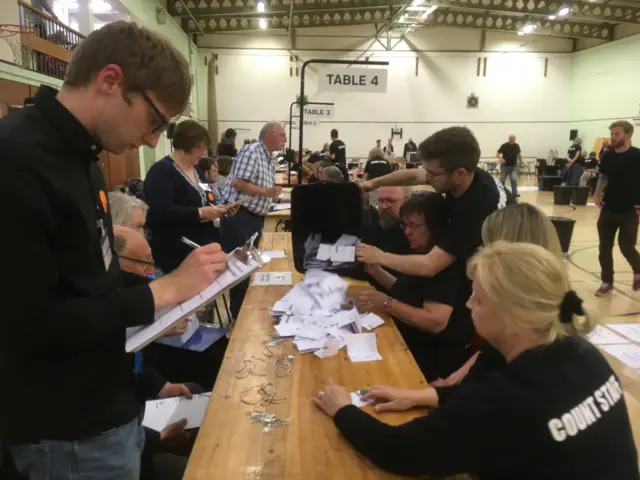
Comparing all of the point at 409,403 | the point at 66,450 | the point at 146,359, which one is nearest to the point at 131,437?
the point at 66,450

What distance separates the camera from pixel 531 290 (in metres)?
1.09

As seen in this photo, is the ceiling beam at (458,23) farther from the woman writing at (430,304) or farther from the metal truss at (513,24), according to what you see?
the woman writing at (430,304)

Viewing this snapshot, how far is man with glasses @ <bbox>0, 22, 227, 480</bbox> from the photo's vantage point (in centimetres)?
80

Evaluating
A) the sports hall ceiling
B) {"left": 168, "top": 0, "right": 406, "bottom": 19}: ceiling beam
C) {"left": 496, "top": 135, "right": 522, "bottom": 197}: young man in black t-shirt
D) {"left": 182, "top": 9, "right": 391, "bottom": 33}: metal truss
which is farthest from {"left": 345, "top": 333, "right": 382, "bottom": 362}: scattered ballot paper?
{"left": 182, "top": 9, "right": 391, "bottom": 33}: metal truss

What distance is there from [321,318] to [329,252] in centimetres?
35

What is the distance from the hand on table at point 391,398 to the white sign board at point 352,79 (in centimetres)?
264

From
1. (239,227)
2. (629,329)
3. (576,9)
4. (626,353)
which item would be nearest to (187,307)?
(239,227)

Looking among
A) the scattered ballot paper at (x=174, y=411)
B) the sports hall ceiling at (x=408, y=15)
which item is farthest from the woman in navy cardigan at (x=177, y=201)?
the sports hall ceiling at (x=408, y=15)

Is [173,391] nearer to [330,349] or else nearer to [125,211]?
[330,349]

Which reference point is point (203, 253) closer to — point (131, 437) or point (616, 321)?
point (131, 437)

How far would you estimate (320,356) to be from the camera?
1730 mm

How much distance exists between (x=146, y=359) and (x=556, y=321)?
182 centimetres

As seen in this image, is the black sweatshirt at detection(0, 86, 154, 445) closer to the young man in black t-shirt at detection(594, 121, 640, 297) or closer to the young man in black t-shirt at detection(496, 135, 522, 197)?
the young man in black t-shirt at detection(594, 121, 640, 297)

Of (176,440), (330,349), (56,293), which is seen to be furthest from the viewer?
(330,349)
